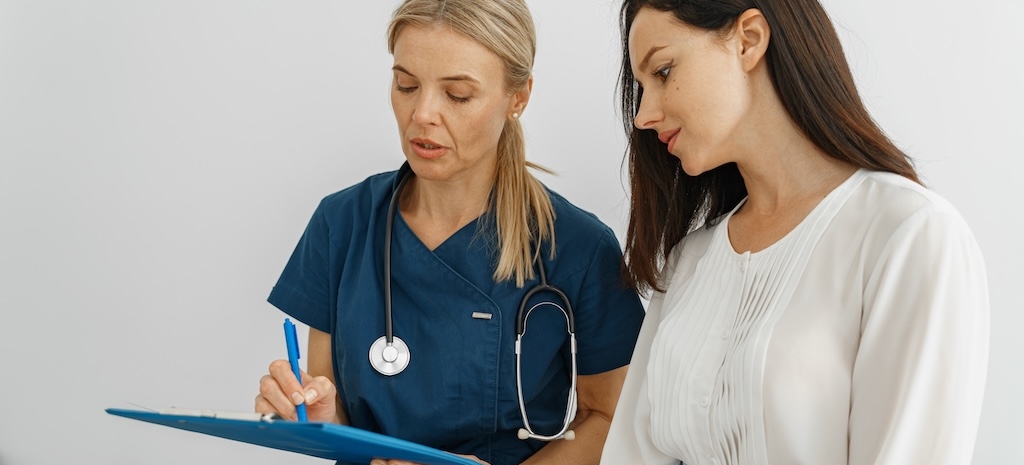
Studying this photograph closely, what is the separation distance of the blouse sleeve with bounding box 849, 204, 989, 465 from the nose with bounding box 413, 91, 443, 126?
66cm

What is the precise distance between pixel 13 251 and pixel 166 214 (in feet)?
1.09

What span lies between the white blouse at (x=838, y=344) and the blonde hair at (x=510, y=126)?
0.30m

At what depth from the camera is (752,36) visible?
1188 millimetres

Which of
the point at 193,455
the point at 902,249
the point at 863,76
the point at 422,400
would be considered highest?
the point at 863,76

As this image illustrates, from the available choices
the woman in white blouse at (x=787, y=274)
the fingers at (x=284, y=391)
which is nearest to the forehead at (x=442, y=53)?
the woman in white blouse at (x=787, y=274)

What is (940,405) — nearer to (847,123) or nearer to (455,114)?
(847,123)

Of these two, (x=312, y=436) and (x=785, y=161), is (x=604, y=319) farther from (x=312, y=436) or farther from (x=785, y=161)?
(x=312, y=436)

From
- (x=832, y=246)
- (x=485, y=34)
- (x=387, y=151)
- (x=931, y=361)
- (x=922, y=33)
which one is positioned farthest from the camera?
(x=387, y=151)

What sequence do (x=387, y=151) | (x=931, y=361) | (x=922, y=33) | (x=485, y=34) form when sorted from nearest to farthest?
(x=931, y=361), (x=485, y=34), (x=922, y=33), (x=387, y=151)

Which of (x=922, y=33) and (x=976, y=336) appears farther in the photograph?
(x=922, y=33)

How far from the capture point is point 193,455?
191cm

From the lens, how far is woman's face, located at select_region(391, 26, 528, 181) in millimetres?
1417

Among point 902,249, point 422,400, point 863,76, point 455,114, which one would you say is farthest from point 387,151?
point 902,249

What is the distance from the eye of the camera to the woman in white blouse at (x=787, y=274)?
1.00 metres
